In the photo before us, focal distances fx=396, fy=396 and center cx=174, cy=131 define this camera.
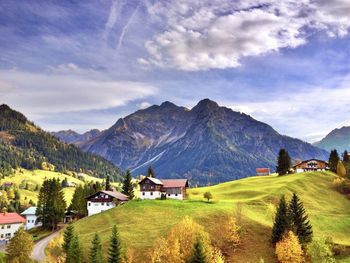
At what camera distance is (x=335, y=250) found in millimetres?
94688

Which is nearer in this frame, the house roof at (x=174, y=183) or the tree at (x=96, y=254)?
the tree at (x=96, y=254)

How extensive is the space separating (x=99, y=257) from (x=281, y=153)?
132765 millimetres

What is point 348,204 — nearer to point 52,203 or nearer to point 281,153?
point 281,153

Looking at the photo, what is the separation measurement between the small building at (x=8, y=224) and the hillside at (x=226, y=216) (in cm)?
5346

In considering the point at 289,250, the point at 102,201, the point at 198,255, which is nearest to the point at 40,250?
the point at 102,201

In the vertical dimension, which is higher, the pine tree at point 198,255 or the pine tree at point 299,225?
the pine tree at point 299,225

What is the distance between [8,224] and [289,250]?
119m

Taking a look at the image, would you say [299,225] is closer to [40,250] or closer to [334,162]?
[40,250]

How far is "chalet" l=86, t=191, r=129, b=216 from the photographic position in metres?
141

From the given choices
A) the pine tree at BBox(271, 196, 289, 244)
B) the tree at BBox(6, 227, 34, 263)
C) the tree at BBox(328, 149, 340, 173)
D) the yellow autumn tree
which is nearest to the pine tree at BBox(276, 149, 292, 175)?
the tree at BBox(328, 149, 340, 173)

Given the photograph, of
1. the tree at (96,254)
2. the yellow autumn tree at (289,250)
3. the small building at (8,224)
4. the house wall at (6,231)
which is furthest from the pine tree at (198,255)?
the house wall at (6,231)

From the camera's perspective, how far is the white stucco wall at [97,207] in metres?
141

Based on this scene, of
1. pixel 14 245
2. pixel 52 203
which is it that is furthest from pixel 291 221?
pixel 52 203

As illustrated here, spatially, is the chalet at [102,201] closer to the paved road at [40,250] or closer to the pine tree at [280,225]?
the paved road at [40,250]
